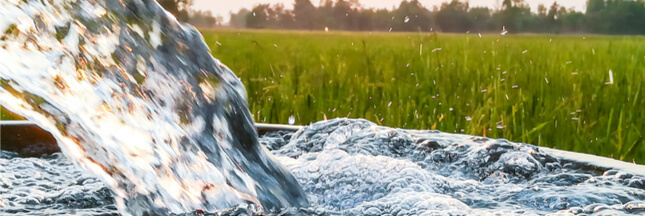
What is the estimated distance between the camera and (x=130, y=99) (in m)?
1.48

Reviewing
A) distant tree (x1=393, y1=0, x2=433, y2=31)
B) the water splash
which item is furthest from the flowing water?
distant tree (x1=393, y1=0, x2=433, y2=31)

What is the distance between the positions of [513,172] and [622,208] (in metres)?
0.40

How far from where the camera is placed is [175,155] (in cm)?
147

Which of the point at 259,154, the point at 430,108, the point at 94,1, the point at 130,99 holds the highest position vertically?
the point at 94,1

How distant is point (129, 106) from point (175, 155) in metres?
0.13

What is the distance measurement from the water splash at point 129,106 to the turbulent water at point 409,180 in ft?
0.26

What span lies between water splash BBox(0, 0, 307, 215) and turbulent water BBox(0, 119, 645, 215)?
3.1 inches

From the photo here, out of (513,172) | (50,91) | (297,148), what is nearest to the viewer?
(50,91)

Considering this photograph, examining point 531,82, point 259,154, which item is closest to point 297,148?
point 259,154

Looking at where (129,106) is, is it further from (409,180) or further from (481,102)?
(481,102)

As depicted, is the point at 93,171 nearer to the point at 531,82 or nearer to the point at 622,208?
the point at 622,208

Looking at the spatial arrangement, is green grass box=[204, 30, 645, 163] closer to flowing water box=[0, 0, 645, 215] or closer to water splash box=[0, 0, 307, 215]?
flowing water box=[0, 0, 645, 215]

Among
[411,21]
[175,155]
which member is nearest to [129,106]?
[175,155]

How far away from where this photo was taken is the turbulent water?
1.55m
